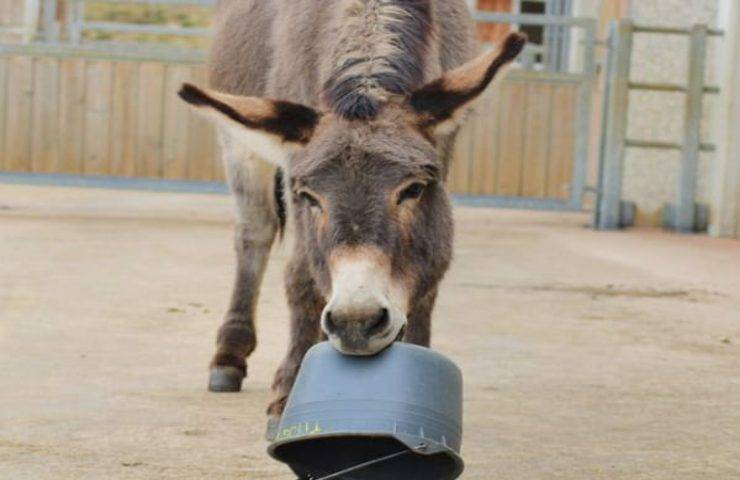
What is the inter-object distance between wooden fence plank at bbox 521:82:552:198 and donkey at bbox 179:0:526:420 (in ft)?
31.0

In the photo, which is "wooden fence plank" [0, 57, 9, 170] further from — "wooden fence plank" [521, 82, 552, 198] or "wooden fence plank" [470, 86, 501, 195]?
"wooden fence plank" [521, 82, 552, 198]

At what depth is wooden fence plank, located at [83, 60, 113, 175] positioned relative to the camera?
14.9 m

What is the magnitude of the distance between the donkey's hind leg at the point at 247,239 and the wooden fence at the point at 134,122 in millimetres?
8097

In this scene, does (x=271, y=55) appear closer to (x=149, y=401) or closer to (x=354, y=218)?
(x=149, y=401)

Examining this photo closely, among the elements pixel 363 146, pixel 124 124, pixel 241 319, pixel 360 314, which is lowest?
pixel 241 319

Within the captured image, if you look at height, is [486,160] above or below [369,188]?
below

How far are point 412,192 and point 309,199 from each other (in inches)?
10.8

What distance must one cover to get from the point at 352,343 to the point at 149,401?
2136 millimetres

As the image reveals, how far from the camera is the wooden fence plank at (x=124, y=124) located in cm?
1494

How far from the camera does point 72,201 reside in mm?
16250

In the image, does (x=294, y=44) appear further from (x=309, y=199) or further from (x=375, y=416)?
(x=375, y=416)

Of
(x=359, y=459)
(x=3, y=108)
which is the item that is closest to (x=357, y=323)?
(x=359, y=459)

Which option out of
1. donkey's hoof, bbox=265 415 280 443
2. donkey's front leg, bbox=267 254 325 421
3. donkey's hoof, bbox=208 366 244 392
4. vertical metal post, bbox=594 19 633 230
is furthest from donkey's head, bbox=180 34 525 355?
vertical metal post, bbox=594 19 633 230

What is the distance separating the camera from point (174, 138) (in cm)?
1503
